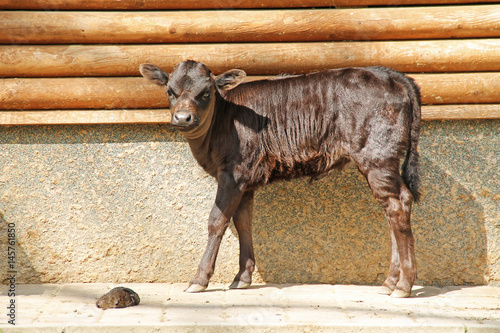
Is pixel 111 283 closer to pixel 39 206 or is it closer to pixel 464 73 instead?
pixel 39 206

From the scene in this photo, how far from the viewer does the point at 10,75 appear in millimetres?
5559

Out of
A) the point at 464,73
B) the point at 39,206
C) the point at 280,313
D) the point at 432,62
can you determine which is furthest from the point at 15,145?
the point at 464,73

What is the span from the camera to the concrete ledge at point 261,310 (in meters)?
4.19

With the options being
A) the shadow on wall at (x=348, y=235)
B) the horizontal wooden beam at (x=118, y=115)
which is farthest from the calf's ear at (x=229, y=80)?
the shadow on wall at (x=348, y=235)

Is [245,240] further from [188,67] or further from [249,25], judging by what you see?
[249,25]

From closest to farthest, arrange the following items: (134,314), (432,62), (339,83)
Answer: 1. (134,314)
2. (339,83)
3. (432,62)

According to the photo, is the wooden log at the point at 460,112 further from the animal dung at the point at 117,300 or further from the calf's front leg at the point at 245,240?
the animal dung at the point at 117,300

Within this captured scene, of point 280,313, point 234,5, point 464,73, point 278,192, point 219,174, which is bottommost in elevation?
point 280,313

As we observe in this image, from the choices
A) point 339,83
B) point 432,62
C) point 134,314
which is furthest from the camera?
point 432,62

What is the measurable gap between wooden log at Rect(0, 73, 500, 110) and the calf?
46 centimetres

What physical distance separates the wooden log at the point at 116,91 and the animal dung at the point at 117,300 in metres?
1.97

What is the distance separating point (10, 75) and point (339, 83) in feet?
11.2

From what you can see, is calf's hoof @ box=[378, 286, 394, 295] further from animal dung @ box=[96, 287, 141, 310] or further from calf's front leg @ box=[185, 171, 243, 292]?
animal dung @ box=[96, 287, 141, 310]

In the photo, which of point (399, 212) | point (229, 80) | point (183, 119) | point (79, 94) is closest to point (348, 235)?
point (399, 212)
